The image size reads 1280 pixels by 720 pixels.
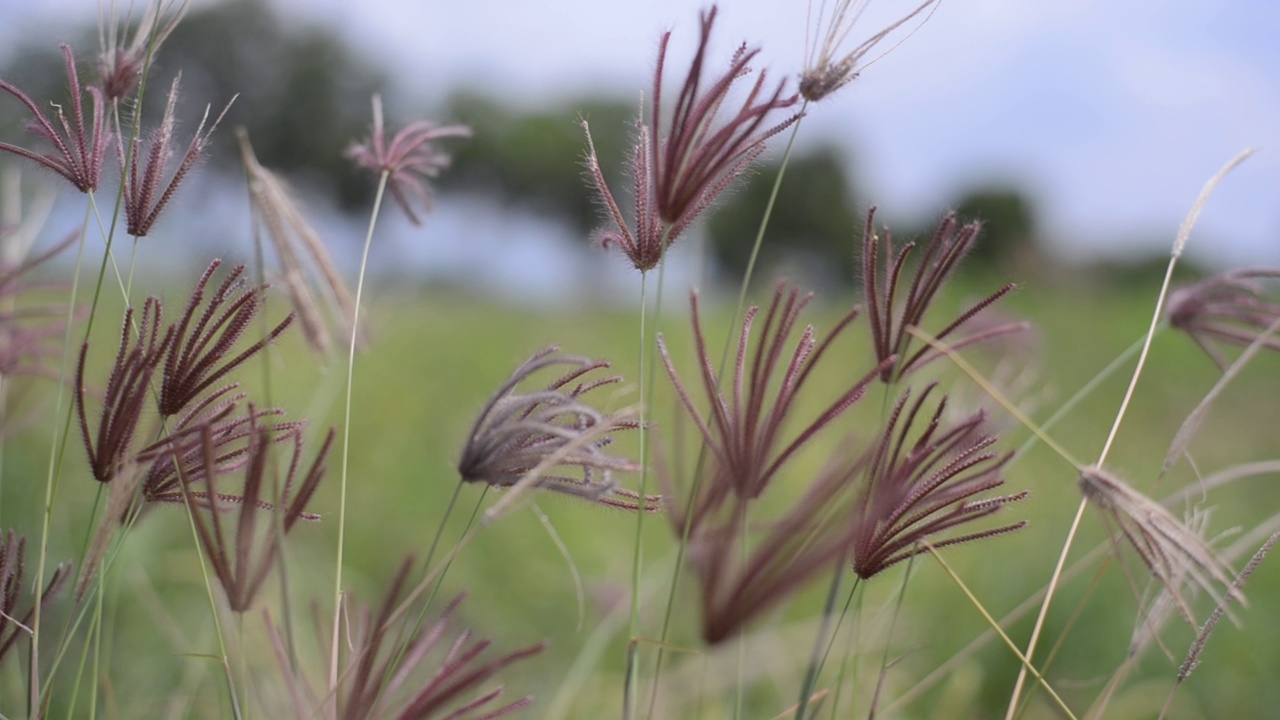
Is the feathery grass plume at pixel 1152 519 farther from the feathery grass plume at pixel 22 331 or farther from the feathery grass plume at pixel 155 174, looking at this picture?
the feathery grass plume at pixel 22 331

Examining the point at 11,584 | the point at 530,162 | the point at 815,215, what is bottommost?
the point at 815,215

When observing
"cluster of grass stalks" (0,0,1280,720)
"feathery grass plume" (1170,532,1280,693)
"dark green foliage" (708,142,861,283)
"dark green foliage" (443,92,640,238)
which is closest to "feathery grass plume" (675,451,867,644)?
"cluster of grass stalks" (0,0,1280,720)

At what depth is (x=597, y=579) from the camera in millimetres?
2213

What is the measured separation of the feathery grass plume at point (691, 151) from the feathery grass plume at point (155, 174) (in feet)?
0.67

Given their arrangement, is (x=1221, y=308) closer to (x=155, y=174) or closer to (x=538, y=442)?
(x=538, y=442)

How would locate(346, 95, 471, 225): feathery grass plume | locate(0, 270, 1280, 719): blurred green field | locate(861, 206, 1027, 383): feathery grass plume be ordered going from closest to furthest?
locate(861, 206, 1027, 383): feathery grass plume, locate(346, 95, 471, 225): feathery grass plume, locate(0, 270, 1280, 719): blurred green field

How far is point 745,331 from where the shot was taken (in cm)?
52

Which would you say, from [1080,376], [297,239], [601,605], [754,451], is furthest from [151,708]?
[1080,376]

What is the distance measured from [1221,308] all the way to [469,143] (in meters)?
16.4

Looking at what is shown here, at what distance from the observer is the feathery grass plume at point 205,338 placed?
480 millimetres

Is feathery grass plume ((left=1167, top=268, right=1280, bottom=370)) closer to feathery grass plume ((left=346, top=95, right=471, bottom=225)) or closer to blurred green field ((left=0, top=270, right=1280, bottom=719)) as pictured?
blurred green field ((left=0, top=270, right=1280, bottom=719))

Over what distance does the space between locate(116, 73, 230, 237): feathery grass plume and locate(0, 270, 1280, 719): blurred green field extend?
0.38 feet

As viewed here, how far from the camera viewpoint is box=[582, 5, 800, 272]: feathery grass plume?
1.59 feet

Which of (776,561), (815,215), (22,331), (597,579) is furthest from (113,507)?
(815,215)
